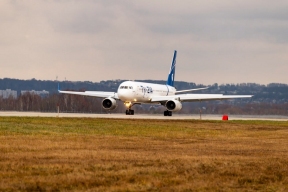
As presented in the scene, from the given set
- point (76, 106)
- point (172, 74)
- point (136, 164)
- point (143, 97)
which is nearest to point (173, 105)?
point (143, 97)

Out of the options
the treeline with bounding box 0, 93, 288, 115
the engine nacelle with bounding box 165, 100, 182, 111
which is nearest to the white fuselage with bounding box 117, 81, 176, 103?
the engine nacelle with bounding box 165, 100, 182, 111

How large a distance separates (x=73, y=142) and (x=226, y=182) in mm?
13393

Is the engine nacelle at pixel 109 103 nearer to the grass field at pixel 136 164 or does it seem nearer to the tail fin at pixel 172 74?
the tail fin at pixel 172 74

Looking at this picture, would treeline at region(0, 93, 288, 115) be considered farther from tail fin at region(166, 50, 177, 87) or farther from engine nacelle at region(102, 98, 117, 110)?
engine nacelle at region(102, 98, 117, 110)

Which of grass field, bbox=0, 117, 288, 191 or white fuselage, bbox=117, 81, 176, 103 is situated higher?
white fuselage, bbox=117, 81, 176, 103

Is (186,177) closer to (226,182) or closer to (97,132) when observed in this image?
(226,182)

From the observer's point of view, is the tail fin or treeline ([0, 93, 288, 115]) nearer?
the tail fin

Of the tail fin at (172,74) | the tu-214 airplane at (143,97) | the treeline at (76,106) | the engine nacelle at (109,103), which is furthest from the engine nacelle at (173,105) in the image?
the treeline at (76,106)

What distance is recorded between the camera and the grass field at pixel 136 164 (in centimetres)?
1880

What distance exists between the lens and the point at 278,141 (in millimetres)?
37438

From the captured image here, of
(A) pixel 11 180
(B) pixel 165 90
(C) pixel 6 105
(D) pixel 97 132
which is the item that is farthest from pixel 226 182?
(C) pixel 6 105

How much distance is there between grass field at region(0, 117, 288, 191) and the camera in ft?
61.7

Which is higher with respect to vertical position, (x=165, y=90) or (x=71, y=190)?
(x=165, y=90)

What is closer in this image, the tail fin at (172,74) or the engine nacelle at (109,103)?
the engine nacelle at (109,103)
